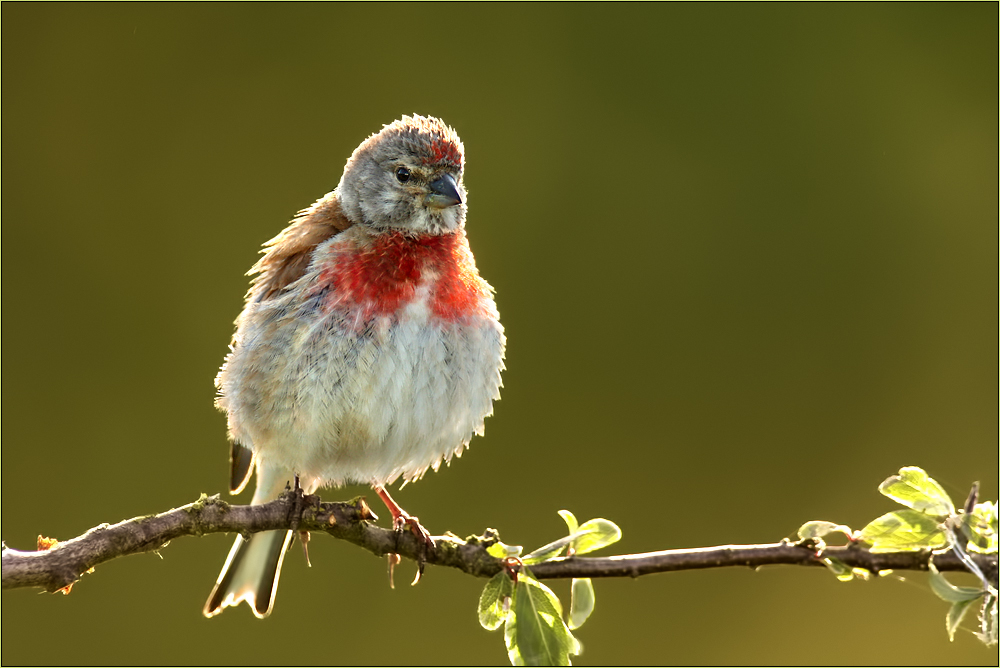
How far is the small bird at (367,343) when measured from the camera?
8.23 feet

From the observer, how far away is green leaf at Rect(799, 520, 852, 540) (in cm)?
168

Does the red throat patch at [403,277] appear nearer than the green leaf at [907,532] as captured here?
No

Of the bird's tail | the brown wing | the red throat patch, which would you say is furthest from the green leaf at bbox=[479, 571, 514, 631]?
the brown wing

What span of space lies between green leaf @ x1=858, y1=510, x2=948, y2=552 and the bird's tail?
1.62 metres

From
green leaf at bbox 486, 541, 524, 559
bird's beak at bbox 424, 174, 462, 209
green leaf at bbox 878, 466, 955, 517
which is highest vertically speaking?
bird's beak at bbox 424, 174, 462, 209

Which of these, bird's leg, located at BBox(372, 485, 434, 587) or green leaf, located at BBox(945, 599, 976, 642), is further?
bird's leg, located at BBox(372, 485, 434, 587)

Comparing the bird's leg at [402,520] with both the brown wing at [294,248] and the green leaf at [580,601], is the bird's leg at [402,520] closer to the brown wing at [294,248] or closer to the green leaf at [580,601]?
the green leaf at [580,601]

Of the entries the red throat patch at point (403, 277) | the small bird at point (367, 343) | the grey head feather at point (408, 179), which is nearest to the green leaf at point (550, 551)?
the small bird at point (367, 343)

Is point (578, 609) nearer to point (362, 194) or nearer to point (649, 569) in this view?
point (649, 569)

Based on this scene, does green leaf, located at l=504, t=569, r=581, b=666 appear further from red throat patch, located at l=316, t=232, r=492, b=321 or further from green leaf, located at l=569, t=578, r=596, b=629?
red throat patch, located at l=316, t=232, r=492, b=321

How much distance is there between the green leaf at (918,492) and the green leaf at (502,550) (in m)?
0.66

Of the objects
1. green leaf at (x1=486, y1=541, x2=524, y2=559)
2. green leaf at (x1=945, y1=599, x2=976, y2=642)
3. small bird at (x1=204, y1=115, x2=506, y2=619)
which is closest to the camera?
green leaf at (x1=945, y1=599, x2=976, y2=642)

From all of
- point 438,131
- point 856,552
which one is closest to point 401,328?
point 438,131

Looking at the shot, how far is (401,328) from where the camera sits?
253cm
